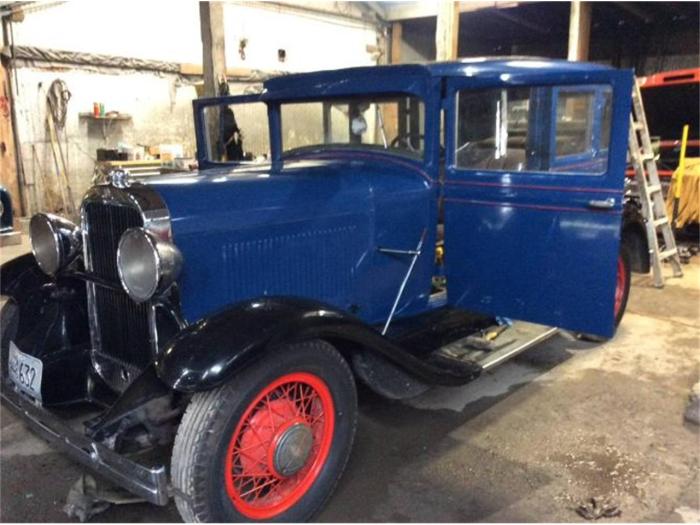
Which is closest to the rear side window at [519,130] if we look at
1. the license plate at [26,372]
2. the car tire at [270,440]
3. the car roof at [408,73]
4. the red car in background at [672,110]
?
the car roof at [408,73]

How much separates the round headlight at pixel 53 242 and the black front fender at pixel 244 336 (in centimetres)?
97

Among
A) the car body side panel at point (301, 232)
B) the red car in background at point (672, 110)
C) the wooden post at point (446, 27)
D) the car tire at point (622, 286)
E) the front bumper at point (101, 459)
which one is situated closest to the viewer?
the front bumper at point (101, 459)

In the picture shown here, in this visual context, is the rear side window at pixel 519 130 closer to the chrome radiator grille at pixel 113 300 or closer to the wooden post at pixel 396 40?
the chrome radiator grille at pixel 113 300

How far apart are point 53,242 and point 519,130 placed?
227 centimetres

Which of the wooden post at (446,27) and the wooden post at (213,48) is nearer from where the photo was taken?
the wooden post at (213,48)

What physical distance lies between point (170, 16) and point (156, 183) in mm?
7837

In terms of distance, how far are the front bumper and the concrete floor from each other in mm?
381

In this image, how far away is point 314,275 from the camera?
2.71 meters

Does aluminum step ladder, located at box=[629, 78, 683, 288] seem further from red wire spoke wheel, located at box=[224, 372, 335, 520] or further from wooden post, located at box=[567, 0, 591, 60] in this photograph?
red wire spoke wheel, located at box=[224, 372, 335, 520]

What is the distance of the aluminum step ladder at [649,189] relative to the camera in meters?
5.14

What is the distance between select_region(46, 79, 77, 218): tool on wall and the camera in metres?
8.07

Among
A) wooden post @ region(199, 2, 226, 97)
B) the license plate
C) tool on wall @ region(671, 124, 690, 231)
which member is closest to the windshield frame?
the license plate

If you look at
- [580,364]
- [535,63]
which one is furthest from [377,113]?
[580,364]

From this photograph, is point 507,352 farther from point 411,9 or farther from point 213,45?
point 411,9
